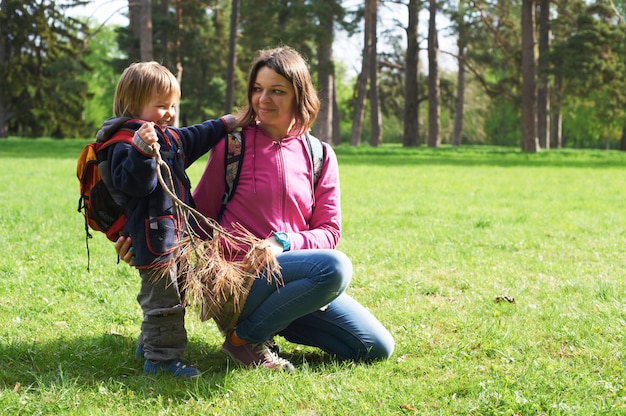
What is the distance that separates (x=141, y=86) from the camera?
3258 mm

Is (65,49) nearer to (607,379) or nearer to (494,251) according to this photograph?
(494,251)

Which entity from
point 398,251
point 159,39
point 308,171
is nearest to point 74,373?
point 308,171

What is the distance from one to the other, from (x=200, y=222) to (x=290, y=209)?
49 cm

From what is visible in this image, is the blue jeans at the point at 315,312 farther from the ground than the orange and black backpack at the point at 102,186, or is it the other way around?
the orange and black backpack at the point at 102,186

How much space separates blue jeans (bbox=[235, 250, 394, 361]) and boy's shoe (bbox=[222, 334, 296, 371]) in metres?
0.07

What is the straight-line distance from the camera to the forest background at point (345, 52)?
26.9 m

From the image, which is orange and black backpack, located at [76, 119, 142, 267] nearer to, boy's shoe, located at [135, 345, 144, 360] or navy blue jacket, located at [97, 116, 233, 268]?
navy blue jacket, located at [97, 116, 233, 268]

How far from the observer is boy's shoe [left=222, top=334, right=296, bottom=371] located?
3561mm

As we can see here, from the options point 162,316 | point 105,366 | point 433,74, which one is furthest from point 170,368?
point 433,74

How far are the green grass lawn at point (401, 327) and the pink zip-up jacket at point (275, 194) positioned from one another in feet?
2.02

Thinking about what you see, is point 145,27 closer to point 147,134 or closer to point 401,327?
point 401,327

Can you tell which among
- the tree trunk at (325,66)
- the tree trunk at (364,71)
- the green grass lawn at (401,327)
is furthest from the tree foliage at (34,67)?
the green grass lawn at (401,327)

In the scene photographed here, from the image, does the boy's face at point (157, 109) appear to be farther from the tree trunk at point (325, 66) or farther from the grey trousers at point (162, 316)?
the tree trunk at point (325, 66)

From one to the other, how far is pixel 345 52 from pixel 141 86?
3235cm
